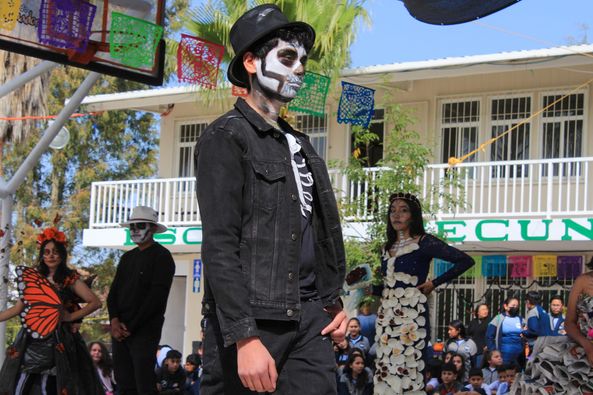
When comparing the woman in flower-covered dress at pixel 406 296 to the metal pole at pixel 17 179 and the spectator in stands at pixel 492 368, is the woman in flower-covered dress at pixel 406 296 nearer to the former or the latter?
the metal pole at pixel 17 179

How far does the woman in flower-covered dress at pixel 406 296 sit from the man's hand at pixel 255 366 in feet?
15.1

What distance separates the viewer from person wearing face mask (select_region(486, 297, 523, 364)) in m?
15.0

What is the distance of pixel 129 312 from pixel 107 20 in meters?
2.38

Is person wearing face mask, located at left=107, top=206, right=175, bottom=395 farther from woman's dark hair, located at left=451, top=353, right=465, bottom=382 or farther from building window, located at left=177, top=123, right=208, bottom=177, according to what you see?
building window, located at left=177, top=123, right=208, bottom=177

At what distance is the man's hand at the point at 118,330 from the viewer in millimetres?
8430

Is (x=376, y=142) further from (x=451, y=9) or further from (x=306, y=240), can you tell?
(x=306, y=240)

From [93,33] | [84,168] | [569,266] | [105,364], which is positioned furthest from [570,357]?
[84,168]

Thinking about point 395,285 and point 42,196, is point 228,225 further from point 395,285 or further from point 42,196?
point 42,196

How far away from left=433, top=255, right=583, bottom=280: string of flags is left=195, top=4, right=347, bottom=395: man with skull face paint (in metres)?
16.8

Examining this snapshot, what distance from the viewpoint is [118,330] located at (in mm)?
8445

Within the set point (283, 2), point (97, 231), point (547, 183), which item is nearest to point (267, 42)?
point (283, 2)

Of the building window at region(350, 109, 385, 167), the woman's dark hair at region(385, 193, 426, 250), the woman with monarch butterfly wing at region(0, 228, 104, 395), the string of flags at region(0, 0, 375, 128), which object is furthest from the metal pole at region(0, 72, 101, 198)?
the building window at region(350, 109, 385, 167)

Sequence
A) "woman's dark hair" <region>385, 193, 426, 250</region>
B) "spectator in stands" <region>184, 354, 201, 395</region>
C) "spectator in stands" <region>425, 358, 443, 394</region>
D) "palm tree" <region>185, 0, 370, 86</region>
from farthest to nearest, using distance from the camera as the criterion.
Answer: "palm tree" <region>185, 0, 370, 86</region> < "spectator in stands" <region>184, 354, 201, 395</region> < "spectator in stands" <region>425, 358, 443, 394</region> < "woman's dark hair" <region>385, 193, 426, 250</region>

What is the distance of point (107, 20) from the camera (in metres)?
8.23
